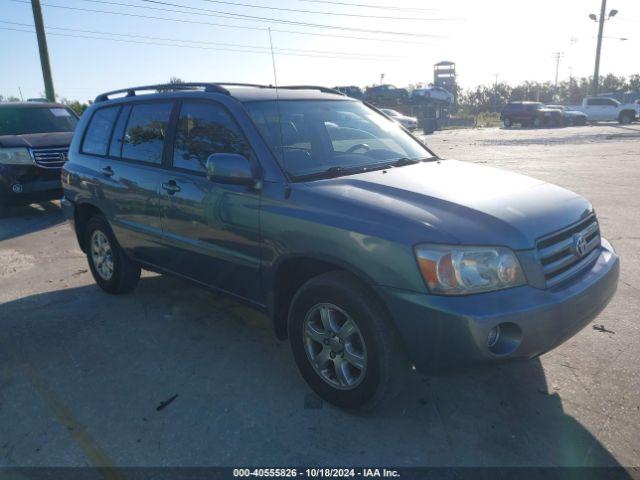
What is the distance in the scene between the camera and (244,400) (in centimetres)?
328

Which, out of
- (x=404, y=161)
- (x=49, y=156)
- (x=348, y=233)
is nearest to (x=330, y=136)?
(x=404, y=161)

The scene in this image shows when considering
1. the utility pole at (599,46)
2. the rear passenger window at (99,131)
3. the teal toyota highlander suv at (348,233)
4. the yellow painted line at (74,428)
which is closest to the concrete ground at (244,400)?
the yellow painted line at (74,428)

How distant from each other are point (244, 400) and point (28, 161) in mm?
7384

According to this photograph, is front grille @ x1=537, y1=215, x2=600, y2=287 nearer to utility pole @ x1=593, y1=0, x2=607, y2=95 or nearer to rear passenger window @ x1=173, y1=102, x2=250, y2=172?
rear passenger window @ x1=173, y1=102, x2=250, y2=172

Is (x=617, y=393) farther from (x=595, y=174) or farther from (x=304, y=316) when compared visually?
(x=595, y=174)

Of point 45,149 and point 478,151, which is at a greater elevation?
point 45,149

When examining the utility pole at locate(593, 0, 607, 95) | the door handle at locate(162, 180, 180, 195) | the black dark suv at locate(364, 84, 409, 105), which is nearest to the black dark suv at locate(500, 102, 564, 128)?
the black dark suv at locate(364, 84, 409, 105)

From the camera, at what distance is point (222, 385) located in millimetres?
3467

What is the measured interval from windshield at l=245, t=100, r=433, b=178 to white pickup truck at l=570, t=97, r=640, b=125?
38.7 meters

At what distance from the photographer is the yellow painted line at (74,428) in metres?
2.70

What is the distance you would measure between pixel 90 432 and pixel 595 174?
1167cm

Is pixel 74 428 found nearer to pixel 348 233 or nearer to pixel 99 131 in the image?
pixel 348 233

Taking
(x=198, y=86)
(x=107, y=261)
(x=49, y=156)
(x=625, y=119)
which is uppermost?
(x=198, y=86)

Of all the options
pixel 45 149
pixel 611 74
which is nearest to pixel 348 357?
pixel 45 149
